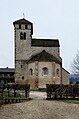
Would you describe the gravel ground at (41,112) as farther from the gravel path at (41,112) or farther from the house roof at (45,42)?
the house roof at (45,42)

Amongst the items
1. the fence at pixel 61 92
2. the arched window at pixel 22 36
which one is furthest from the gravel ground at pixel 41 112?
the arched window at pixel 22 36

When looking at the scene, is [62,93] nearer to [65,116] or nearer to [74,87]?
[74,87]

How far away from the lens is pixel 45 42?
64.6 metres

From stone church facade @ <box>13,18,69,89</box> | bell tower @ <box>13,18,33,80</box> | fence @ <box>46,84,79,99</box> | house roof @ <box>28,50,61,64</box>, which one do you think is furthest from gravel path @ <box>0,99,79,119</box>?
bell tower @ <box>13,18,33,80</box>

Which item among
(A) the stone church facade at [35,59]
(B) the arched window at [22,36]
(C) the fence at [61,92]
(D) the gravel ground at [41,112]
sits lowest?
(D) the gravel ground at [41,112]

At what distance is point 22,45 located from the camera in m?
62.1

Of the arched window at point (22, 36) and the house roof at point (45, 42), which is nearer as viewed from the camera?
the arched window at point (22, 36)

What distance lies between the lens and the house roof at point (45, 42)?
63562 mm

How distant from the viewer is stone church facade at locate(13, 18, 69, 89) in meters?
58.3

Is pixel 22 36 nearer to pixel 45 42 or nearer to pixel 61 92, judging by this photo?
pixel 45 42

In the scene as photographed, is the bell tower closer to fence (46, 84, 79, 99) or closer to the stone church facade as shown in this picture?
the stone church facade

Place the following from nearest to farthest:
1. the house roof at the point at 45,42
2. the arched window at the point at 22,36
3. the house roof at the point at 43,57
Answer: the house roof at the point at 43,57, the arched window at the point at 22,36, the house roof at the point at 45,42

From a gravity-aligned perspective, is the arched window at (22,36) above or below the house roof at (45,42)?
above

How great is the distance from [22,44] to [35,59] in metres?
5.50
